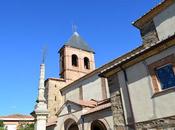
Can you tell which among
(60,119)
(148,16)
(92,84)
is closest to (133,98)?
(148,16)

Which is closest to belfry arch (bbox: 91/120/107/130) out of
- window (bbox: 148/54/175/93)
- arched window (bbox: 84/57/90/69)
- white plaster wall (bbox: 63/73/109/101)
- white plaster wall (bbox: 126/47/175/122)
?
white plaster wall (bbox: 63/73/109/101)

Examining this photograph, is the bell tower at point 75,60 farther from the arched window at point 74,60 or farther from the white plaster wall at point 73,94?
the white plaster wall at point 73,94

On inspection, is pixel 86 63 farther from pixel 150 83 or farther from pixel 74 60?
pixel 150 83

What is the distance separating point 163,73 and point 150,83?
0.61m

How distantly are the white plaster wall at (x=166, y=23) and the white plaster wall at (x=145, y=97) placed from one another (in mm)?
2175

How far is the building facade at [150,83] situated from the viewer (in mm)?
7086

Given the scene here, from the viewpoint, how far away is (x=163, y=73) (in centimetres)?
748

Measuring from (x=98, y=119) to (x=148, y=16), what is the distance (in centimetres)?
801

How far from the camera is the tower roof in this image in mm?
34594

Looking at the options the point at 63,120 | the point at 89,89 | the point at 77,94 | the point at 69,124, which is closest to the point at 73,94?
the point at 77,94

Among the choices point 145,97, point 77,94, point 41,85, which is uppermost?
point 77,94

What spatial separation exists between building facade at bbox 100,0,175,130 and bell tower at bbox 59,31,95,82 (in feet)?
72.8

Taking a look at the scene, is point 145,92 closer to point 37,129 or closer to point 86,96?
point 37,129

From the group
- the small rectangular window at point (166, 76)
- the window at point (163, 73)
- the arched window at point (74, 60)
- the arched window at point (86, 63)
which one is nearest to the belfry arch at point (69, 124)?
the window at point (163, 73)
